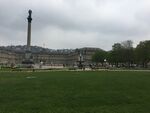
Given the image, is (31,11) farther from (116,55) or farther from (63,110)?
(63,110)

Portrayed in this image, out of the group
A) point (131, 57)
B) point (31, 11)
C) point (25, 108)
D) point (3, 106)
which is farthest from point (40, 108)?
point (131, 57)

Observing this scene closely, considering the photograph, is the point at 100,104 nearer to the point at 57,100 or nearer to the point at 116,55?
the point at 57,100

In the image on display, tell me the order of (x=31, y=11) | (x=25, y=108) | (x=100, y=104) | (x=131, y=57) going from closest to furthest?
1. (x=25, y=108)
2. (x=100, y=104)
3. (x=31, y=11)
4. (x=131, y=57)

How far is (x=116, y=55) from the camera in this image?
5566 inches

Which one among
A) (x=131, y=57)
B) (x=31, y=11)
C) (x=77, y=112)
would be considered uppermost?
(x=31, y=11)

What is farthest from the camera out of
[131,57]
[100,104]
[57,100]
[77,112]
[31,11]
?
[131,57]

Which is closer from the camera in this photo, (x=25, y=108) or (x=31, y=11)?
(x=25, y=108)

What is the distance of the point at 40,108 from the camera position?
49.8 feet

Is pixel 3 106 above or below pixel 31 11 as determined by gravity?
below

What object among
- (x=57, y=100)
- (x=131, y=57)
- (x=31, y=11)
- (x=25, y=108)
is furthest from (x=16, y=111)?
(x=131, y=57)

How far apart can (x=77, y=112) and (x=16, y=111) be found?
2527 millimetres

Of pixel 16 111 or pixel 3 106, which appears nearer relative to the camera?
pixel 16 111

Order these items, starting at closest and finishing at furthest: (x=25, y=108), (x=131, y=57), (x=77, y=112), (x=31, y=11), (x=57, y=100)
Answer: (x=77, y=112) < (x=25, y=108) < (x=57, y=100) < (x=31, y=11) < (x=131, y=57)

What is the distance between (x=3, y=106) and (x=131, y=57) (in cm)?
12066
